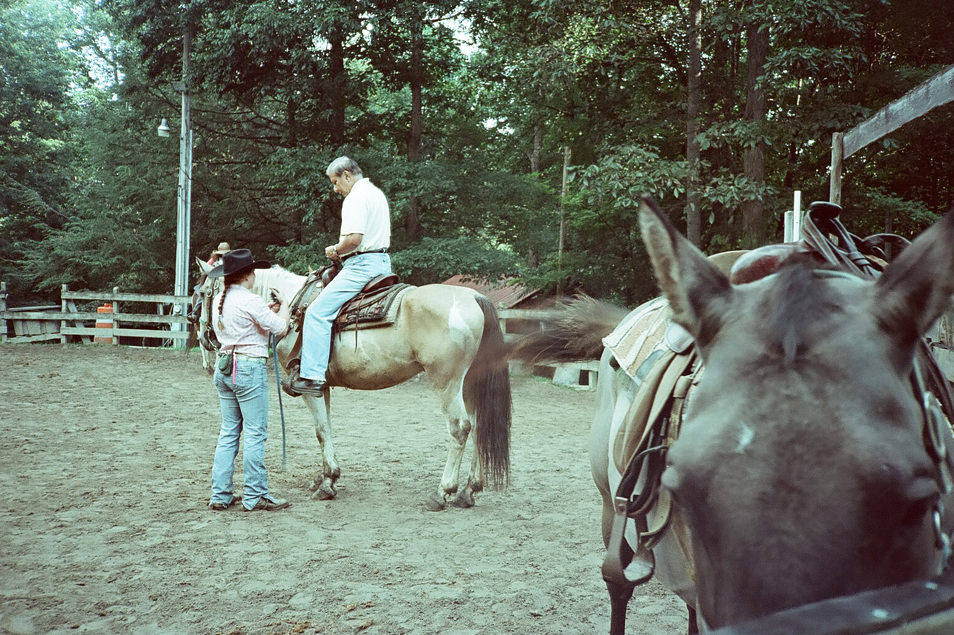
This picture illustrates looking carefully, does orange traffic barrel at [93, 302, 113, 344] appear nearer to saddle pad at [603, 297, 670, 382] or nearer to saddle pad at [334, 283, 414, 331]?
saddle pad at [334, 283, 414, 331]

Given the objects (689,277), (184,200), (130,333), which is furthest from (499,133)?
(689,277)

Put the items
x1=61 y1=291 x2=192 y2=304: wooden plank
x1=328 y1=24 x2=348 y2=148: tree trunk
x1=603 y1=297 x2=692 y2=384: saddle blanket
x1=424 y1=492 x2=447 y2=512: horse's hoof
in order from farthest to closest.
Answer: x1=61 y1=291 x2=192 y2=304: wooden plank < x1=328 y1=24 x2=348 y2=148: tree trunk < x1=424 y1=492 x2=447 y2=512: horse's hoof < x1=603 y1=297 x2=692 y2=384: saddle blanket

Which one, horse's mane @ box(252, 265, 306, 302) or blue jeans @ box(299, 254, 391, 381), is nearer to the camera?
blue jeans @ box(299, 254, 391, 381)

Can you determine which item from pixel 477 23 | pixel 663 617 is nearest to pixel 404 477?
pixel 663 617

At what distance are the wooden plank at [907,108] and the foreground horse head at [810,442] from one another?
14.1ft

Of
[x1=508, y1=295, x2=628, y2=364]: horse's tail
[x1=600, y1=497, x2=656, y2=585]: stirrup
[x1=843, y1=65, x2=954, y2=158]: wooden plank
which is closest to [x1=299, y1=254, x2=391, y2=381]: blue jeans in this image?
[x1=508, y1=295, x2=628, y2=364]: horse's tail

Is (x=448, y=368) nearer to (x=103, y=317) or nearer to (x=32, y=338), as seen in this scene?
(x=103, y=317)

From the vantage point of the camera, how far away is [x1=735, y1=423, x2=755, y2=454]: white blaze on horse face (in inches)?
51.6

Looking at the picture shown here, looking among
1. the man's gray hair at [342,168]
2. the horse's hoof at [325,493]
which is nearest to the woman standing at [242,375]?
the horse's hoof at [325,493]

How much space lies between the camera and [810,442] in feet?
4.12

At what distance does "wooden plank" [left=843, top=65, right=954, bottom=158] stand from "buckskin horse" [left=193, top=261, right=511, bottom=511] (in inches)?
136

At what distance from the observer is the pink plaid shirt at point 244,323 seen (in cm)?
572

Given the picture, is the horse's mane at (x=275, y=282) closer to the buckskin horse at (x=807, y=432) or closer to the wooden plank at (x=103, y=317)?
the buckskin horse at (x=807, y=432)

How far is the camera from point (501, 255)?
52.0 feet
